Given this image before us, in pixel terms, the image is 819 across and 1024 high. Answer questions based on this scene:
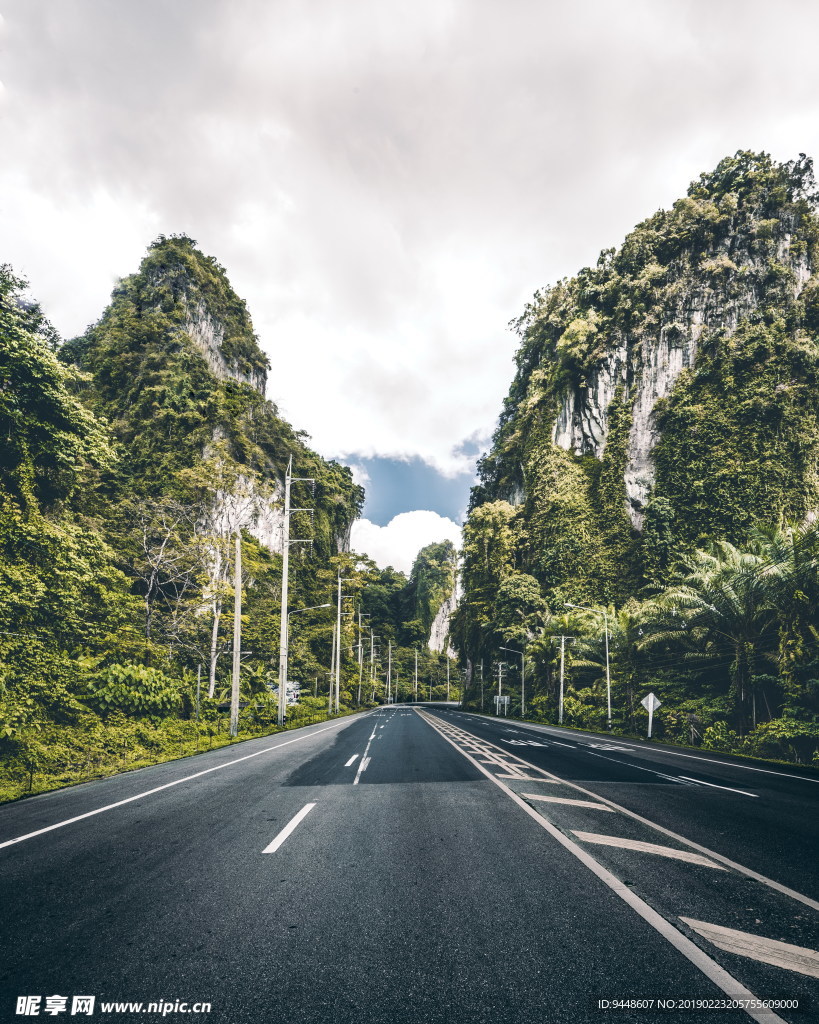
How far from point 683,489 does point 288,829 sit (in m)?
42.7

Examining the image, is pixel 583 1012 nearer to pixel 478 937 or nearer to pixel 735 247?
pixel 478 937

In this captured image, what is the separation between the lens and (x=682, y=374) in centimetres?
4450

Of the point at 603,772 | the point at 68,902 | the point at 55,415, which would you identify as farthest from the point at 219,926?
the point at 55,415

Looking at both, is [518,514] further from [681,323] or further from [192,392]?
[192,392]

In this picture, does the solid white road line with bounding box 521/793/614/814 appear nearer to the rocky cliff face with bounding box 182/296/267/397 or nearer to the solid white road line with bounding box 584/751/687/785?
the solid white road line with bounding box 584/751/687/785

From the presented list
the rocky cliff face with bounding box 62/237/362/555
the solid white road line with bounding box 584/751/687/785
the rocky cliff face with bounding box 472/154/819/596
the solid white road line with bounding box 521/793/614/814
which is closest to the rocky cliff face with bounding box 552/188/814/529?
the rocky cliff face with bounding box 472/154/819/596

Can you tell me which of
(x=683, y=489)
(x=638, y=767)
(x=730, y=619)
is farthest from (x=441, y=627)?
(x=638, y=767)

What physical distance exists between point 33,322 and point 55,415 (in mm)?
4066

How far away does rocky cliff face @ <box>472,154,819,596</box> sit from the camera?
1528 inches

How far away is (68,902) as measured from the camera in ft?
13.1

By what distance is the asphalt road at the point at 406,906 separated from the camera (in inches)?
110

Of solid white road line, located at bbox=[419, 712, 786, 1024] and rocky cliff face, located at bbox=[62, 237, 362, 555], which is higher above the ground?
rocky cliff face, located at bbox=[62, 237, 362, 555]

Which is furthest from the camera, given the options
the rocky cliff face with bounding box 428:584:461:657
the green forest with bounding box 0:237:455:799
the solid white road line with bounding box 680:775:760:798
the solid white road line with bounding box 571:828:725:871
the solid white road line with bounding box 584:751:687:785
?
the rocky cliff face with bounding box 428:584:461:657

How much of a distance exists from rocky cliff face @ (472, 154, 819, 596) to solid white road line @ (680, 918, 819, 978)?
40.3 meters
